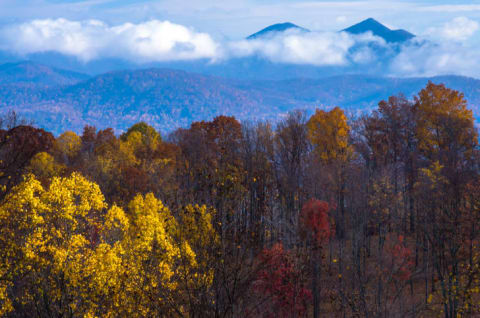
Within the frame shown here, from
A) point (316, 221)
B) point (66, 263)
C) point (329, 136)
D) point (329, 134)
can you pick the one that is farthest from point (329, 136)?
point (66, 263)

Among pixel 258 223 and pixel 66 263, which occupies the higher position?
pixel 258 223

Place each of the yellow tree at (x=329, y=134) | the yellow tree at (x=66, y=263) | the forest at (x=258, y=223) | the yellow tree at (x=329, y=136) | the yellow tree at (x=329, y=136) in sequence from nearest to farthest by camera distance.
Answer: the forest at (x=258, y=223) < the yellow tree at (x=66, y=263) < the yellow tree at (x=329, y=136) < the yellow tree at (x=329, y=136) < the yellow tree at (x=329, y=134)

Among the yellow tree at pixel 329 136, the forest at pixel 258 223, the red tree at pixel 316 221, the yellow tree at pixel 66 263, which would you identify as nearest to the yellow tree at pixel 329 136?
the yellow tree at pixel 329 136

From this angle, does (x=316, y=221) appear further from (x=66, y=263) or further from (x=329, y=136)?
(x=329, y=136)

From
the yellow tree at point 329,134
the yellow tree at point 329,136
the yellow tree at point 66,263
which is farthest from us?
the yellow tree at point 329,134

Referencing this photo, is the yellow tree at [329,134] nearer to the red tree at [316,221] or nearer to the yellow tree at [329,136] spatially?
the yellow tree at [329,136]

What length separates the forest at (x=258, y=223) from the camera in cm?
1803

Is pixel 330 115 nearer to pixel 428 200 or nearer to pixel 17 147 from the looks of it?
pixel 428 200

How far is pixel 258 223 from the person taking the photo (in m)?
17.7

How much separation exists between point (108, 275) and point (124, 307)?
4.99ft

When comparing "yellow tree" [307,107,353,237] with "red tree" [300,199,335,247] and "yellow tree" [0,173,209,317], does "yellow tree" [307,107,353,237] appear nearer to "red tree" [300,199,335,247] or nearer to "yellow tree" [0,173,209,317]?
"red tree" [300,199,335,247]

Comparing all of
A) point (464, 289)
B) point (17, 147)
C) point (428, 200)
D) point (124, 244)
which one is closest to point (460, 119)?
point (428, 200)

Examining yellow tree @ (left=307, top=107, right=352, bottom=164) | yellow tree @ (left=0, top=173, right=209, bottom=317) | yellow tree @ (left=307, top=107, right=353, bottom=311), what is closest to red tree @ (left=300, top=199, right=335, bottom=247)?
yellow tree @ (left=307, top=107, right=353, bottom=311)

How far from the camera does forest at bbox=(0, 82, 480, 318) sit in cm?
1803
